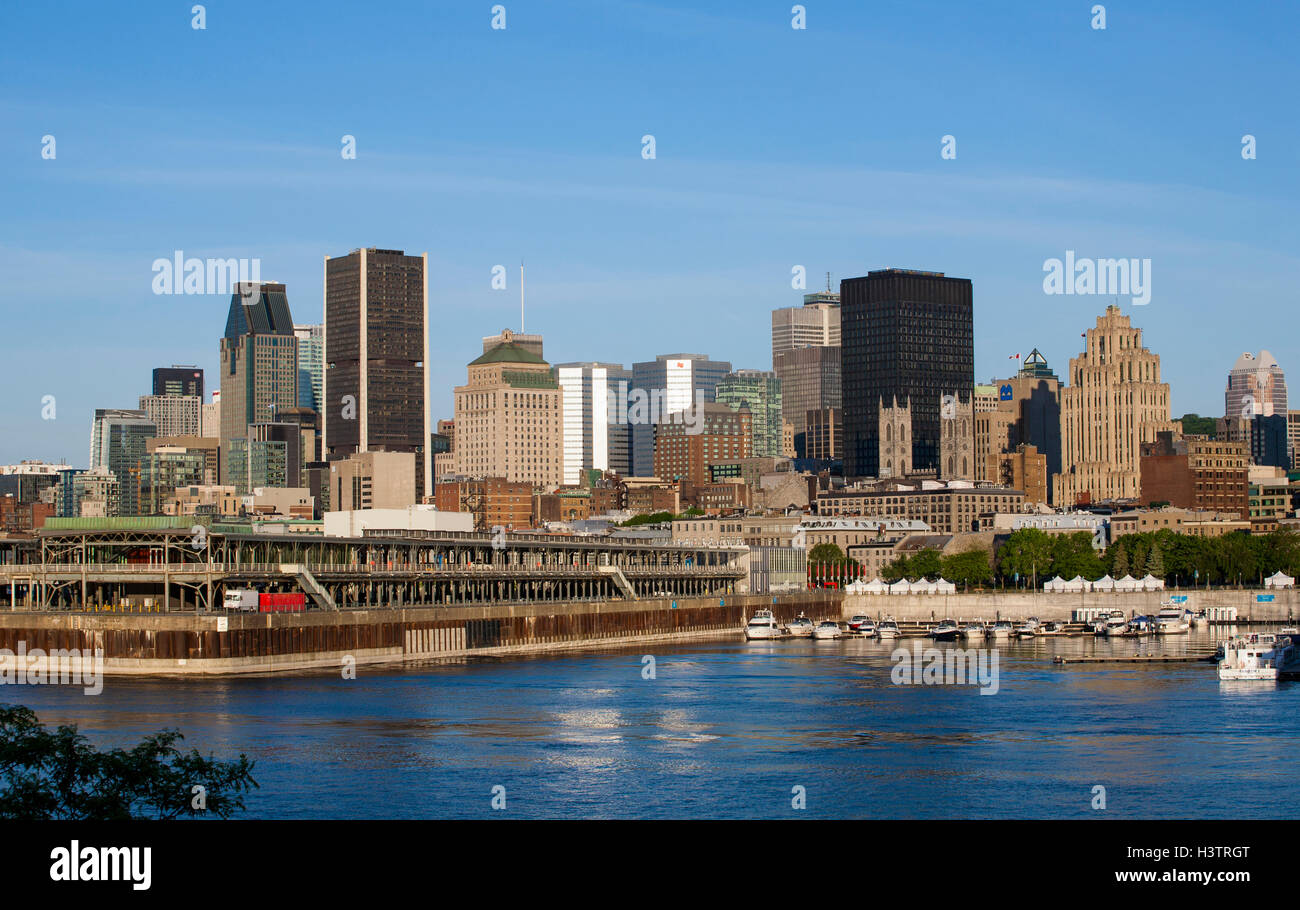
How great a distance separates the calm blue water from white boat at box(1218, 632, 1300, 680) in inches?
81.4

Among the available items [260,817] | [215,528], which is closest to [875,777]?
[260,817]

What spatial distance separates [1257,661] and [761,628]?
208 ft

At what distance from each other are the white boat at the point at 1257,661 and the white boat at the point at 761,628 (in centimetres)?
5744

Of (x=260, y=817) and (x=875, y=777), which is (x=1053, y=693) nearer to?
(x=875, y=777)

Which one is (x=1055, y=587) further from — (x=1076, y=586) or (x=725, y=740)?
(x=725, y=740)

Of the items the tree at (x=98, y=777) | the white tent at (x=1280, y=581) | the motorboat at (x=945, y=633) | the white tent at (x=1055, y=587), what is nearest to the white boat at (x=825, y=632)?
the motorboat at (x=945, y=633)

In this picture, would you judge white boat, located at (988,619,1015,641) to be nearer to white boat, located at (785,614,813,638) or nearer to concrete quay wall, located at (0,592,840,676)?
white boat, located at (785,614,813,638)

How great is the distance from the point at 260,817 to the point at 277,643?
53.8 m

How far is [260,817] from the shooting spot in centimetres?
4991

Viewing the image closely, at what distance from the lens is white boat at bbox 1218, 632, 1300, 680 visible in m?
96.8

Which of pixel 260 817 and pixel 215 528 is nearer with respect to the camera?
pixel 260 817

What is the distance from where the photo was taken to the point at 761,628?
156m

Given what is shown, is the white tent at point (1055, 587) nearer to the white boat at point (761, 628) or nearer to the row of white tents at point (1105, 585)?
the row of white tents at point (1105, 585)

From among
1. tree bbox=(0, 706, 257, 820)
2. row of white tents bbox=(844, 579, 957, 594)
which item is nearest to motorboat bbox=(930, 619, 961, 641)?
row of white tents bbox=(844, 579, 957, 594)
